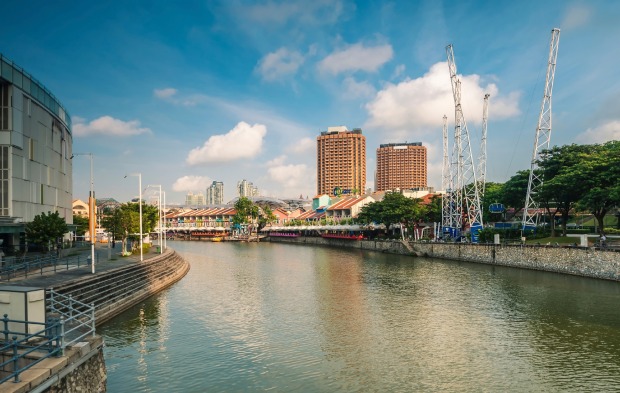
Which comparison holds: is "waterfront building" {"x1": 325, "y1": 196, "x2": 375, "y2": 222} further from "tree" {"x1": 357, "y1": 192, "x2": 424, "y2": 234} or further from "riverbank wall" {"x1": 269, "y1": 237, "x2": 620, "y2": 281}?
"riverbank wall" {"x1": 269, "y1": 237, "x2": 620, "y2": 281}

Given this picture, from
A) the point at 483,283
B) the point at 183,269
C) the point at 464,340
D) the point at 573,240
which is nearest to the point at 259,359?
the point at 464,340

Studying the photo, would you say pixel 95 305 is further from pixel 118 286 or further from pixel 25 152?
pixel 25 152

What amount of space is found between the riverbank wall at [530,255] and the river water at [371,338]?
294 cm

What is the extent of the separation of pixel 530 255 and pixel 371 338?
42898 millimetres

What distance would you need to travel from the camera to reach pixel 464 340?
28.2 metres

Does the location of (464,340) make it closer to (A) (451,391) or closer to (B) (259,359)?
(A) (451,391)

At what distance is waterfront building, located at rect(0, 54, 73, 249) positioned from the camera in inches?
1925

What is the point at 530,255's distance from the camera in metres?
61.9

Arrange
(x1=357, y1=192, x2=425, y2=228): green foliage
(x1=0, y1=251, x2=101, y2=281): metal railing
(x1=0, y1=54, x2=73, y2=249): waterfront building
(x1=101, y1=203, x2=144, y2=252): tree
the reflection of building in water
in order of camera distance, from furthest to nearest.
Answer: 1. (x1=357, y1=192, x2=425, y2=228): green foliage
2. (x1=101, y1=203, x2=144, y2=252): tree
3. (x1=0, y1=54, x2=73, y2=249): waterfront building
4. (x1=0, y1=251, x2=101, y2=281): metal railing
5. the reflection of building in water

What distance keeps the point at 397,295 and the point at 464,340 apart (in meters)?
15.6

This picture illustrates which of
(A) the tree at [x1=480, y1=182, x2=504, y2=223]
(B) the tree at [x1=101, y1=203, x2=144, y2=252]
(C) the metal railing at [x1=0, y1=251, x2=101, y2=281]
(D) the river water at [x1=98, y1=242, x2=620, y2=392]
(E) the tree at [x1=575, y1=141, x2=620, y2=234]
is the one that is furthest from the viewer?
(A) the tree at [x1=480, y1=182, x2=504, y2=223]

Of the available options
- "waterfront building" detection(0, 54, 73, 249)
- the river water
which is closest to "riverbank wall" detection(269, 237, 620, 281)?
the river water

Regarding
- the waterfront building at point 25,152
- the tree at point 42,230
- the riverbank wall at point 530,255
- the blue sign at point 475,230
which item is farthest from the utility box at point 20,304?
the blue sign at point 475,230

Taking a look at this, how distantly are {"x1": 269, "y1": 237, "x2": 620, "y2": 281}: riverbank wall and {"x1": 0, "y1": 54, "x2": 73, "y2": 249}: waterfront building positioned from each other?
211 ft
